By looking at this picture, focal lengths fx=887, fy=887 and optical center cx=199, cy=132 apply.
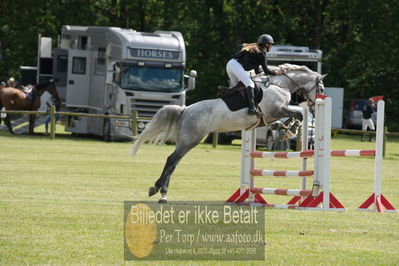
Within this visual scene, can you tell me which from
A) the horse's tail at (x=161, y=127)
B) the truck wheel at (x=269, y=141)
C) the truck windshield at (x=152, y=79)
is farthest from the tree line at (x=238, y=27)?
the horse's tail at (x=161, y=127)

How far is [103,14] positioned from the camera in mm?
51125

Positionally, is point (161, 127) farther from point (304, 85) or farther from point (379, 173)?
point (379, 173)

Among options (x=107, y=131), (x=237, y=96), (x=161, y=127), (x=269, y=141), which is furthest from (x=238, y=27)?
(x=161, y=127)

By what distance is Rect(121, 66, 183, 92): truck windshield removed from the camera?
3188cm

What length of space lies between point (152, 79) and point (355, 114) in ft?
65.4

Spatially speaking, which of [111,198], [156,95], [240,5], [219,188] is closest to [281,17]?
[240,5]

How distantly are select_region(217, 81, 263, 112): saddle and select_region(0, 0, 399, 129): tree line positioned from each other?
1258 inches

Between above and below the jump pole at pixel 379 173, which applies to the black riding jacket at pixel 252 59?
above

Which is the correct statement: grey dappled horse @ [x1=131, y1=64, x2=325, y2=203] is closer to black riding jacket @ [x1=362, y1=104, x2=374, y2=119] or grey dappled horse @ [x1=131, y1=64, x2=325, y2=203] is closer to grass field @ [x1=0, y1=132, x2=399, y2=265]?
grass field @ [x1=0, y1=132, x2=399, y2=265]

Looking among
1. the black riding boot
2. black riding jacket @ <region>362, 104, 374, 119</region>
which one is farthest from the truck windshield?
the black riding boot

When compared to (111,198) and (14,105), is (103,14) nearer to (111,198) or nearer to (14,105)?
(14,105)

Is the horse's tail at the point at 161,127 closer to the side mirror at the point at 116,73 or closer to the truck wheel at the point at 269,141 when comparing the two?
the truck wheel at the point at 269,141

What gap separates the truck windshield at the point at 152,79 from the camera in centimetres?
3188

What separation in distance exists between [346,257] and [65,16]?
4240 centimetres
